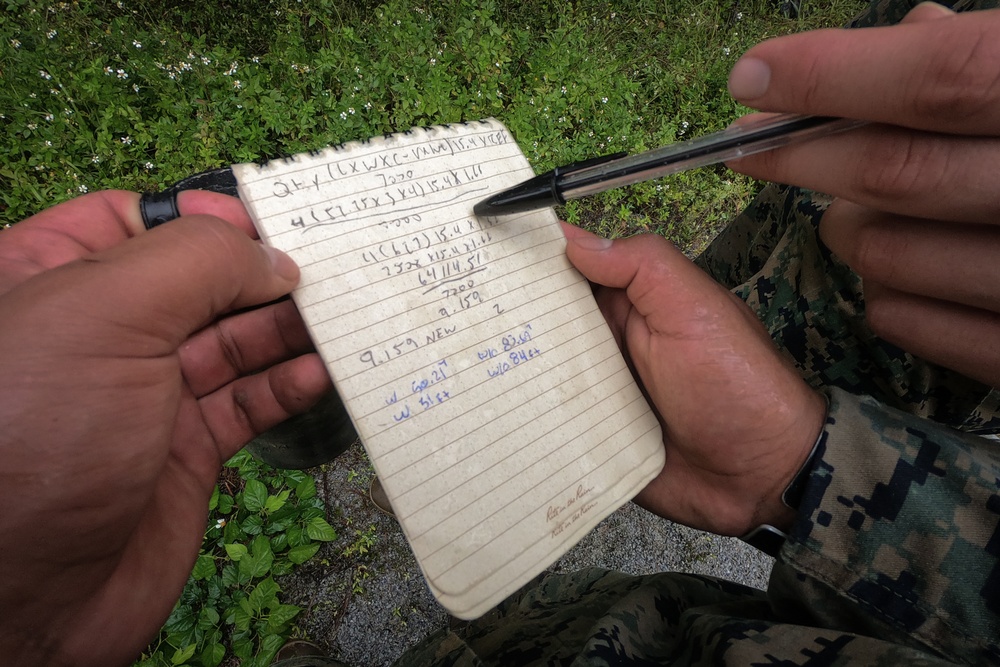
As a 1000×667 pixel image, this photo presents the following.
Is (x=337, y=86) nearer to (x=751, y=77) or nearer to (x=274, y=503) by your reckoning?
(x=274, y=503)

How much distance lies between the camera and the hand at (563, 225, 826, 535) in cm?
113

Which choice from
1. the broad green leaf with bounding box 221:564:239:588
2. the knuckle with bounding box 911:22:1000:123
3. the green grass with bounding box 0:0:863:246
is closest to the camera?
the knuckle with bounding box 911:22:1000:123

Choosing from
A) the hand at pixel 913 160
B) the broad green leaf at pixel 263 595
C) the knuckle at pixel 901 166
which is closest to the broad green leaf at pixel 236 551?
the broad green leaf at pixel 263 595

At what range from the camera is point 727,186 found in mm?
2564

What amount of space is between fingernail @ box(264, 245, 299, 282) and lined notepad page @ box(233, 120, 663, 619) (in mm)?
22

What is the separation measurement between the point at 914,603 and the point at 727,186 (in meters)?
2.12

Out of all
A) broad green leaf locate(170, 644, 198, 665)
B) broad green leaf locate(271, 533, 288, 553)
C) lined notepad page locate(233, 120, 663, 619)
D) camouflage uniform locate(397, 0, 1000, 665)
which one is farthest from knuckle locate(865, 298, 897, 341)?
broad green leaf locate(170, 644, 198, 665)

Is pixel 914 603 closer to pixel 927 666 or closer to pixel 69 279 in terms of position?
pixel 927 666

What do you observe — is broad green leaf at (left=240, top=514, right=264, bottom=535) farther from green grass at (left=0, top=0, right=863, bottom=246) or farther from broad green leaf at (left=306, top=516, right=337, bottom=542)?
green grass at (left=0, top=0, right=863, bottom=246)

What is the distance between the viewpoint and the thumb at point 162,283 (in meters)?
0.75

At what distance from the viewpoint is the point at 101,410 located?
2.52 ft

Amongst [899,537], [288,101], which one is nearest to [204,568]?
[288,101]

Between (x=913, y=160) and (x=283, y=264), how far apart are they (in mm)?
1052

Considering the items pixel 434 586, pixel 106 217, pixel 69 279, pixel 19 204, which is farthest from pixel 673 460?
pixel 19 204
